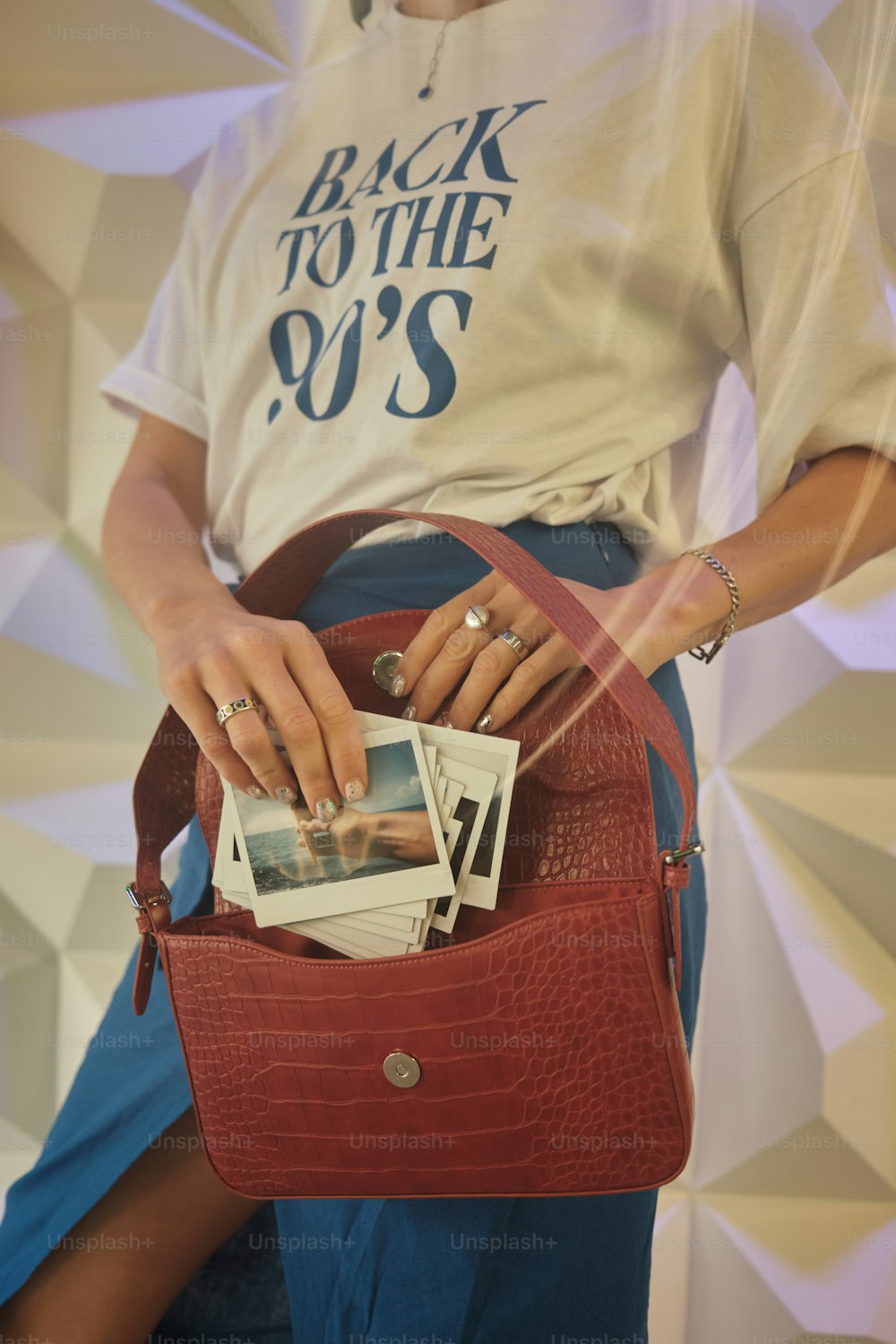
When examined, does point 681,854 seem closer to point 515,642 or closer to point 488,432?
point 515,642

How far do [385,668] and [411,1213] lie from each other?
280 mm

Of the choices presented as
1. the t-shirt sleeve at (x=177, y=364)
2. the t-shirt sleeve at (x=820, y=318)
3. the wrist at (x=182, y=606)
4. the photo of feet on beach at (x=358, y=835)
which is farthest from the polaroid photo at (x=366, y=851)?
the t-shirt sleeve at (x=177, y=364)

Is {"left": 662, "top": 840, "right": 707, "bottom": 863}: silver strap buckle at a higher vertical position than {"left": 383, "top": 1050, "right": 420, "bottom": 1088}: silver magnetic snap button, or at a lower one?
higher

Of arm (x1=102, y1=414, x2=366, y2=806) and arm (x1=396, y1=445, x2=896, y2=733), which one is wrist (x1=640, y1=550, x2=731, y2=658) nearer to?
arm (x1=396, y1=445, x2=896, y2=733)

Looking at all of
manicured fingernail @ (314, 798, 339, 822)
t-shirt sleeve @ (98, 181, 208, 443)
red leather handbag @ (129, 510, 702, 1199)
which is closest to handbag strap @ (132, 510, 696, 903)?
red leather handbag @ (129, 510, 702, 1199)

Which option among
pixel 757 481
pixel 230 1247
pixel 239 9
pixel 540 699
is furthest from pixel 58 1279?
pixel 239 9

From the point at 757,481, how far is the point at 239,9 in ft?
1.79

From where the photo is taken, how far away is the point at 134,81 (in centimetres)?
72

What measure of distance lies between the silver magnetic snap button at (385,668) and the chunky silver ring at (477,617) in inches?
1.8

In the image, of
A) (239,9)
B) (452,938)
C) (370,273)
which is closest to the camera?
(452,938)

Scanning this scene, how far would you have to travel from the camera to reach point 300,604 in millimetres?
545

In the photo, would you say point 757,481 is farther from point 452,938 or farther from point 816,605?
point 452,938

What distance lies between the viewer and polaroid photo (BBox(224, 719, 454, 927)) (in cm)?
39

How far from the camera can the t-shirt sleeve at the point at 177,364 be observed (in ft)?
2.18
